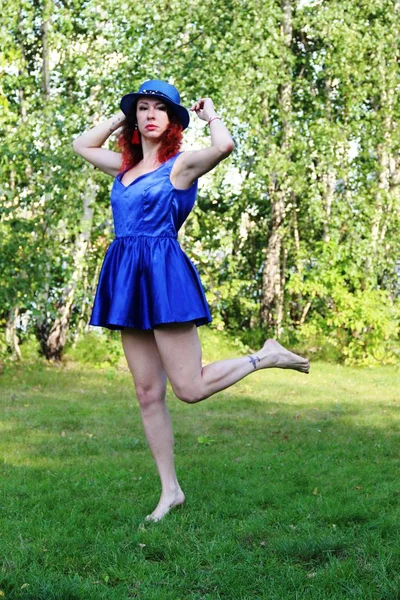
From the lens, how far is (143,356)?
3775mm

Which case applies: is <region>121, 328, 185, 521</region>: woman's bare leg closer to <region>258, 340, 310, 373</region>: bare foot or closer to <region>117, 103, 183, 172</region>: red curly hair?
<region>258, 340, 310, 373</region>: bare foot

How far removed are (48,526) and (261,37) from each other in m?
7.22

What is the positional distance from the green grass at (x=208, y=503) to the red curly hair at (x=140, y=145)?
5.19ft

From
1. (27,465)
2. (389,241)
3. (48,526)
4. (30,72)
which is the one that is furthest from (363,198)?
(48,526)

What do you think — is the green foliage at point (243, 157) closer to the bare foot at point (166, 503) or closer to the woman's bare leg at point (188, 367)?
the bare foot at point (166, 503)

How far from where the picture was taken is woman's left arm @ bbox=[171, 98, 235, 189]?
3509 millimetres

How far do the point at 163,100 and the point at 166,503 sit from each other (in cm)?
178

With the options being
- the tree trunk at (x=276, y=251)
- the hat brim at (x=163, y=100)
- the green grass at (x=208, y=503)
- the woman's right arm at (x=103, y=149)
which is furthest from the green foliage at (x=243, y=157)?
the hat brim at (x=163, y=100)

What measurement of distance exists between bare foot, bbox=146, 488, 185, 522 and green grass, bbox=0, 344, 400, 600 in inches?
2.1

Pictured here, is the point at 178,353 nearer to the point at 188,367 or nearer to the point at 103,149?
the point at 188,367

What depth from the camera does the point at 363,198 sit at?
10531mm

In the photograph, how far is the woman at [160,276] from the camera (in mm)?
3594

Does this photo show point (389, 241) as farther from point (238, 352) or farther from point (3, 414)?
point (3, 414)

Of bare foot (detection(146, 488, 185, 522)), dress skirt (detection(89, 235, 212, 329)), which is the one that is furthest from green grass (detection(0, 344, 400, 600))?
dress skirt (detection(89, 235, 212, 329))
